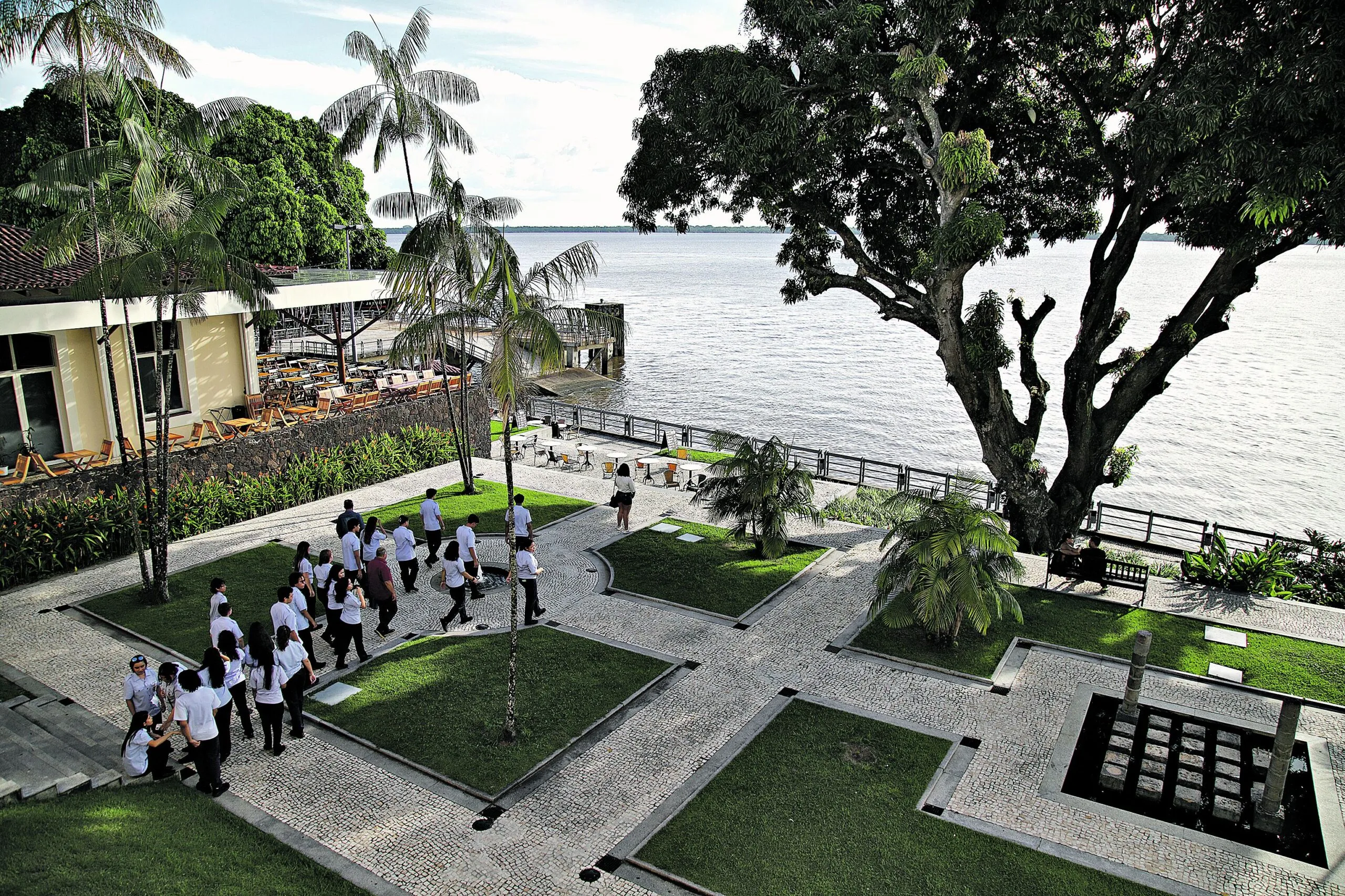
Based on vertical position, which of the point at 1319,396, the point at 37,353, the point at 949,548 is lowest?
the point at 1319,396

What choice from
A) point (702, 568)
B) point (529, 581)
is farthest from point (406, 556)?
point (702, 568)

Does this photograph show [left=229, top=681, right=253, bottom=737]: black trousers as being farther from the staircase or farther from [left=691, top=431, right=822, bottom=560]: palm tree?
[left=691, top=431, right=822, bottom=560]: palm tree

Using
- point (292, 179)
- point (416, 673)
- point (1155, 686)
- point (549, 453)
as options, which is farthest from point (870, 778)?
point (292, 179)

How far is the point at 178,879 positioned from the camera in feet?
24.5

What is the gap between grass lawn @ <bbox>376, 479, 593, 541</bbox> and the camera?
60.6ft

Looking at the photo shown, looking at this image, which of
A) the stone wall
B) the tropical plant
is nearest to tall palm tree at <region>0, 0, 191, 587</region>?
the stone wall

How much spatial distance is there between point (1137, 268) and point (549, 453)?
7143 inches

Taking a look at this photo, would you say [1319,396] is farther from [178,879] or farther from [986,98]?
[178,879]

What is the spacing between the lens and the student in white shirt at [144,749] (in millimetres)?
9086

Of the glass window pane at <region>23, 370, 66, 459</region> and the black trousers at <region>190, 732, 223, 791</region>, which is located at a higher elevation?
the glass window pane at <region>23, 370, 66, 459</region>

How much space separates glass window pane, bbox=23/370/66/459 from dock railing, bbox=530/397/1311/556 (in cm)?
1468

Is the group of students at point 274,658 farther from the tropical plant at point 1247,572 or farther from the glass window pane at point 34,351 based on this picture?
the tropical plant at point 1247,572

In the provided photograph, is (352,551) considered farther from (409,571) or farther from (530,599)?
(530,599)

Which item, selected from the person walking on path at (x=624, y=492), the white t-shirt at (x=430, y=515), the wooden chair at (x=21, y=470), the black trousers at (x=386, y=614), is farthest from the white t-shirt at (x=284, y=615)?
→ the wooden chair at (x=21, y=470)
